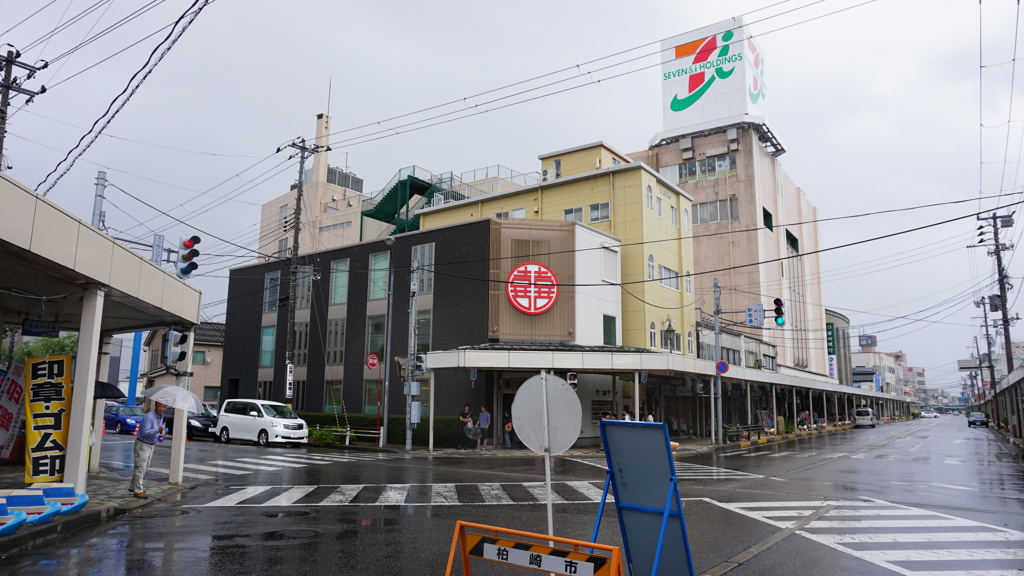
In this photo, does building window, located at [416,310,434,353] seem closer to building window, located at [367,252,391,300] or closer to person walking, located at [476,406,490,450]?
building window, located at [367,252,391,300]

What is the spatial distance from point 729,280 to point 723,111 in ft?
45.7

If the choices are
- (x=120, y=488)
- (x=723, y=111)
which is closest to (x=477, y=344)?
(x=120, y=488)

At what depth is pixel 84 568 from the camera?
276 inches

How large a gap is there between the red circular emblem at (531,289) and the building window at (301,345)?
14312 mm

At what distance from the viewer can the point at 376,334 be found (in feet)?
108

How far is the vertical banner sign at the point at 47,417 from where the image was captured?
10617 millimetres

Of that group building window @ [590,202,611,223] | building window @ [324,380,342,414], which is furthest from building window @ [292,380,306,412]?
building window @ [590,202,611,223]

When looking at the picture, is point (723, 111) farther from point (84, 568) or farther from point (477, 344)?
point (84, 568)

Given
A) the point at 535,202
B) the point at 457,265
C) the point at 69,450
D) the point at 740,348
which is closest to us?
the point at 69,450

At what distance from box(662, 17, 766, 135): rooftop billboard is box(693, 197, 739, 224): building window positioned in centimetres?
644

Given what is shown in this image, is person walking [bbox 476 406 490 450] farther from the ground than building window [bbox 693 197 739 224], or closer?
closer

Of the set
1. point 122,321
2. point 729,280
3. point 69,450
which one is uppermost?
point 729,280

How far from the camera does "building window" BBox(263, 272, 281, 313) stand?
38531 millimetres

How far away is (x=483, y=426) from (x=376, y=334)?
31.8 ft
